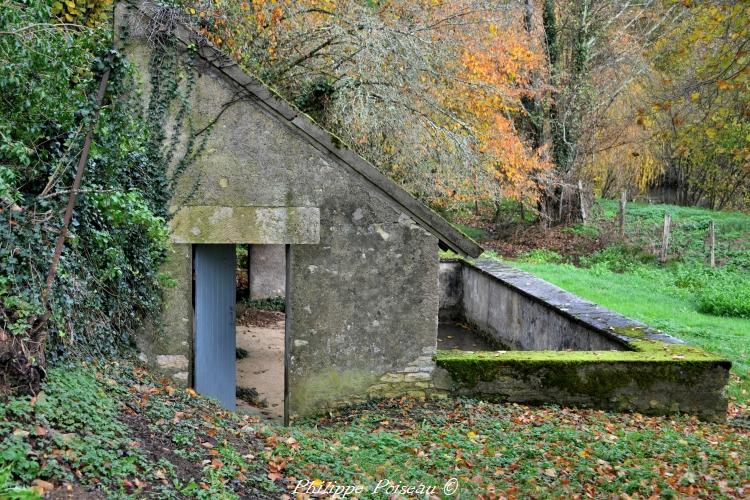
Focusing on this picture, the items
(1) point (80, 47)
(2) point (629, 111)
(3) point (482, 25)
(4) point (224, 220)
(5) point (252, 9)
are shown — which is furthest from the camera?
(2) point (629, 111)

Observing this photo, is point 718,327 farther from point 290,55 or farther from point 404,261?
point 290,55

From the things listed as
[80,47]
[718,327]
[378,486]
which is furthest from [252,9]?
[718,327]

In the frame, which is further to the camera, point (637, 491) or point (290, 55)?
point (290, 55)

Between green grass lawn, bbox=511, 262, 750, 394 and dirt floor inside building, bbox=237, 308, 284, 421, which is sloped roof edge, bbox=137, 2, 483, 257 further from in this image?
green grass lawn, bbox=511, 262, 750, 394

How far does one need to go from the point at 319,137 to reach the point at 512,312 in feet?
21.1

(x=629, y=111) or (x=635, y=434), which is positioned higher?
(x=629, y=111)

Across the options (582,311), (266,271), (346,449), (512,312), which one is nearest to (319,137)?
(346,449)

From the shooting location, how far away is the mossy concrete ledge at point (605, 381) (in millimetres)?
8961

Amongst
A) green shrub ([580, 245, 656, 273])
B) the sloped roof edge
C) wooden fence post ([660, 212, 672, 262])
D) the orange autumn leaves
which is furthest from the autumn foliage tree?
wooden fence post ([660, 212, 672, 262])

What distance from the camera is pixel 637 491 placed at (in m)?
6.52

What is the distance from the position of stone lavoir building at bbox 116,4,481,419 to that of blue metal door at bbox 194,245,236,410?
0.14ft

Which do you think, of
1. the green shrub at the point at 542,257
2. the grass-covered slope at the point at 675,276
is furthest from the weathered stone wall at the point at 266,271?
the green shrub at the point at 542,257

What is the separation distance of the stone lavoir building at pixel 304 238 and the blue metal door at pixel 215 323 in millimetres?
44

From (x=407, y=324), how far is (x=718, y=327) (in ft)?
29.0
